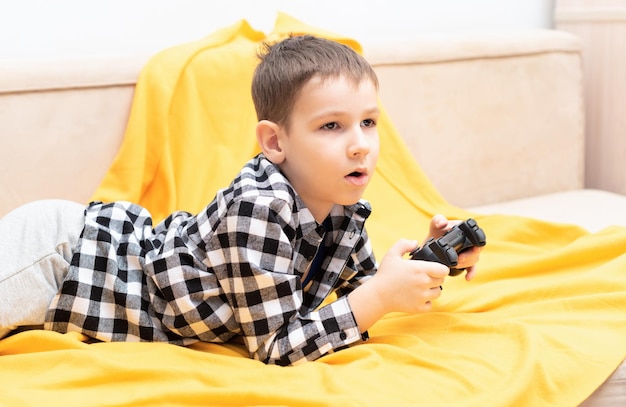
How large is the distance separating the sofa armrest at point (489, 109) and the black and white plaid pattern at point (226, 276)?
2.31ft

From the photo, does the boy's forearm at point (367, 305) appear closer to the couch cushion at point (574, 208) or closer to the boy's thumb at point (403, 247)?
the boy's thumb at point (403, 247)

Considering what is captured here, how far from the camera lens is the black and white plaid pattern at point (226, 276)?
1134 millimetres

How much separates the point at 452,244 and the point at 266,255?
259 millimetres

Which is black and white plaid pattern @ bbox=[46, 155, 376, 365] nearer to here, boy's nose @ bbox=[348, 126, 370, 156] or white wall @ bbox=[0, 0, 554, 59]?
boy's nose @ bbox=[348, 126, 370, 156]

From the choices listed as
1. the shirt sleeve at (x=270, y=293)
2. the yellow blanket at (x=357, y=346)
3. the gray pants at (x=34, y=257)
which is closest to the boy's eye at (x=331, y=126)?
the shirt sleeve at (x=270, y=293)

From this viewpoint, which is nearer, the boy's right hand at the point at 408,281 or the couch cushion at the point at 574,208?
the boy's right hand at the point at 408,281

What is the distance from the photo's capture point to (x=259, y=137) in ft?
4.01

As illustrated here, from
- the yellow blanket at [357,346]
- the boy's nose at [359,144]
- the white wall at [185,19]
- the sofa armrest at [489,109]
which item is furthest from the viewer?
the sofa armrest at [489,109]

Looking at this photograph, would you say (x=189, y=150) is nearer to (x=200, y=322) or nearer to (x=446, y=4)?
(x=200, y=322)

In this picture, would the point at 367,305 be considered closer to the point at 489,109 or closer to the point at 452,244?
the point at 452,244

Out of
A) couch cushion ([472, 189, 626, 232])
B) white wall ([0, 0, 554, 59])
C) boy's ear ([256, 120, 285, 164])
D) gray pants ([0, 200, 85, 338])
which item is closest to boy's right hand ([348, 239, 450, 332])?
boy's ear ([256, 120, 285, 164])

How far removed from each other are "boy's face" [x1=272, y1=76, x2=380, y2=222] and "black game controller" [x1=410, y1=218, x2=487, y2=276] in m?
0.12

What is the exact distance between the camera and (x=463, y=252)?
1212 millimetres

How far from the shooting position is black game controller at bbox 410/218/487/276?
1.15m
